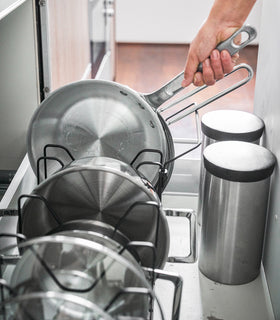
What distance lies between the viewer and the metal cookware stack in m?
0.69

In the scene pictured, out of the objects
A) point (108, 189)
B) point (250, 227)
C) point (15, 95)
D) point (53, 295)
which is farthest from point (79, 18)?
point (53, 295)

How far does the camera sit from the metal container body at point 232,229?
143cm

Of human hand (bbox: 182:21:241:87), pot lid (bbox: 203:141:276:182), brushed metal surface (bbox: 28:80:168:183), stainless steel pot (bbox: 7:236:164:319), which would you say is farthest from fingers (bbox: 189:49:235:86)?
stainless steel pot (bbox: 7:236:164:319)

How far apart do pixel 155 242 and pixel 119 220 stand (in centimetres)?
7

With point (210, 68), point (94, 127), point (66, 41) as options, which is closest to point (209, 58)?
point (210, 68)

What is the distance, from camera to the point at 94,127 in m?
1.21

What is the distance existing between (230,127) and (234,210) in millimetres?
338

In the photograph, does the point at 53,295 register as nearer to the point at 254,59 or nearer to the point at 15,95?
the point at 15,95

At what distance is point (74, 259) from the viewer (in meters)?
0.73

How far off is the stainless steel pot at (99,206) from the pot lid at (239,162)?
53cm

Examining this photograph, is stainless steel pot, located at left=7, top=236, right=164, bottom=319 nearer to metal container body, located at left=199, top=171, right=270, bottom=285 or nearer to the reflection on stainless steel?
the reflection on stainless steel

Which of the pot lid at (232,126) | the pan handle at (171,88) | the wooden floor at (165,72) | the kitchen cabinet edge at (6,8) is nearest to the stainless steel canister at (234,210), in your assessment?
the pot lid at (232,126)

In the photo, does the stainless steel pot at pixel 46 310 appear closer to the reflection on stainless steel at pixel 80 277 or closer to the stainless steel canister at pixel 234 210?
the reflection on stainless steel at pixel 80 277

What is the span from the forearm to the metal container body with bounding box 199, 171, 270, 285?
0.41 m
